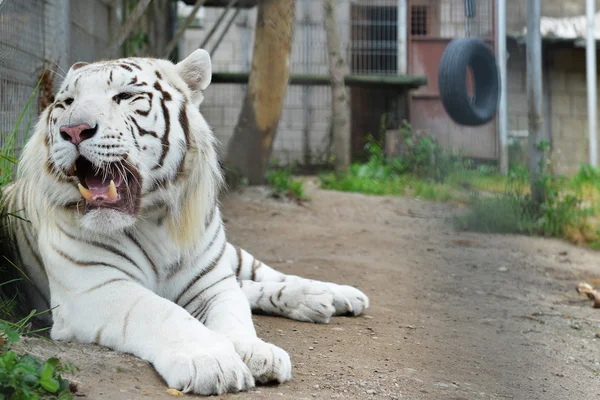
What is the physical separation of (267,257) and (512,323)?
1.46 meters

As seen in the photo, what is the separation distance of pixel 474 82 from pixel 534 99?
2.48 ft

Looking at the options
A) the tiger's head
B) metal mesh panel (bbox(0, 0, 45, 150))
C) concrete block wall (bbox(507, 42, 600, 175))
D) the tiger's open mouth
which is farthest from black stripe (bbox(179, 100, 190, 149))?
concrete block wall (bbox(507, 42, 600, 175))

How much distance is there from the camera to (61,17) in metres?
3.82

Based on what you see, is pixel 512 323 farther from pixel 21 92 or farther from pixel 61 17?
pixel 61 17

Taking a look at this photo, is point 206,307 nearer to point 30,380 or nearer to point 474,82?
point 30,380

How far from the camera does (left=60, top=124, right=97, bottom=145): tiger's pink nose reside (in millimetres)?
2027

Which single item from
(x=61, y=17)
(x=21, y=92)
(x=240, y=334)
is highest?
(x=61, y=17)

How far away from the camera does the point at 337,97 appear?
7.86m

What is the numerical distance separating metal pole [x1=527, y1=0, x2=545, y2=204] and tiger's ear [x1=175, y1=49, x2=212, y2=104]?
3.28 m

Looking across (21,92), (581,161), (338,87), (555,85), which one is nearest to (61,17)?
(21,92)

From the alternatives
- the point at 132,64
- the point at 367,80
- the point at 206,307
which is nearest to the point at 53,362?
the point at 206,307

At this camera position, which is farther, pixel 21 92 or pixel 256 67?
pixel 256 67

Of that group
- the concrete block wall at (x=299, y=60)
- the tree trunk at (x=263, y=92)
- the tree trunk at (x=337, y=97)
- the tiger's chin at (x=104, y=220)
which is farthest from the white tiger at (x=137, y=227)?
the concrete block wall at (x=299, y=60)

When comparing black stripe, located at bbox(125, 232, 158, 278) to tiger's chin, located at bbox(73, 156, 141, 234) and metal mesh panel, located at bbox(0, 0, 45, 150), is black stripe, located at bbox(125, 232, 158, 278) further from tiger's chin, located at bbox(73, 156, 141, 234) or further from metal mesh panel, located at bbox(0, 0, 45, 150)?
metal mesh panel, located at bbox(0, 0, 45, 150)
